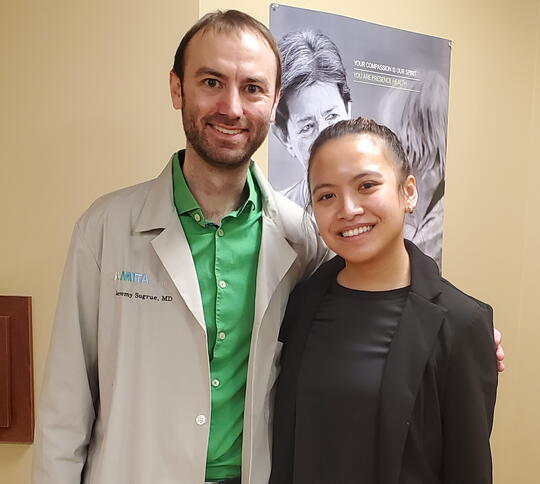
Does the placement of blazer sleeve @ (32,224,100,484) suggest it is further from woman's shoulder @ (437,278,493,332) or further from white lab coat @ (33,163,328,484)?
woman's shoulder @ (437,278,493,332)

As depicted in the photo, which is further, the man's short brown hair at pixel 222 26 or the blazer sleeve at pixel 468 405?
the man's short brown hair at pixel 222 26

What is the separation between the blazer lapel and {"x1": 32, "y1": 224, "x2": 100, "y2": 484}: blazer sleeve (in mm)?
646

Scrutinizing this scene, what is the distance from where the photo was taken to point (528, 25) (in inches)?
87.6

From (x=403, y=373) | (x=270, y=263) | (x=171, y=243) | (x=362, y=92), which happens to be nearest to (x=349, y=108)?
(x=362, y=92)

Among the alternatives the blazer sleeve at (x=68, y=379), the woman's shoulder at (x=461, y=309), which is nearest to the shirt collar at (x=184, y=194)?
the blazer sleeve at (x=68, y=379)

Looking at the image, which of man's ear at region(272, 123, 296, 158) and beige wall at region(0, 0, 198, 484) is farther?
man's ear at region(272, 123, 296, 158)

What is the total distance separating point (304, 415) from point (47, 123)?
3.38 ft

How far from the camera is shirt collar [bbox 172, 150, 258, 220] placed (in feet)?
4.25

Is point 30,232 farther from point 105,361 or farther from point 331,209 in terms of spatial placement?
point 331,209

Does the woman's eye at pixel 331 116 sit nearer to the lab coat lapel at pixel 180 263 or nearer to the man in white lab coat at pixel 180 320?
the man in white lab coat at pixel 180 320

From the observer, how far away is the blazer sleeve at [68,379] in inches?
48.4

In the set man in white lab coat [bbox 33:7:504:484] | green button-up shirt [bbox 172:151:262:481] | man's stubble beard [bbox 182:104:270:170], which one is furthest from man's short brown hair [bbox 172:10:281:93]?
green button-up shirt [bbox 172:151:262:481]

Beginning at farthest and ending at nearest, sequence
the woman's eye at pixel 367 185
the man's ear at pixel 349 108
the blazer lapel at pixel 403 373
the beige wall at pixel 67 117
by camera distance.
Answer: the man's ear at pixel 349 108 → the beige wall at pixel 67 117 → the woman's eye at pixel 367 185 → the blazer lapel at pixel 403 373

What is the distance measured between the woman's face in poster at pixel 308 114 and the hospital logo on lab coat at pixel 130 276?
0.72 m
